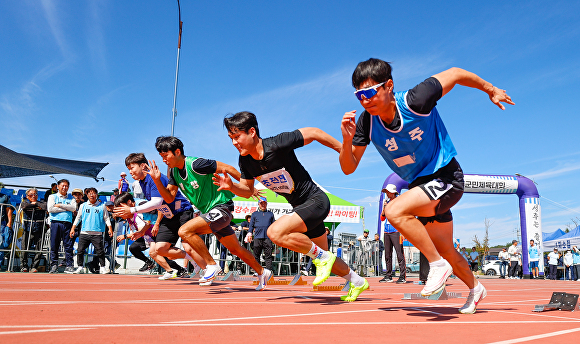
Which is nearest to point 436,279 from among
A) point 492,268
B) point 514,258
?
point 514,258

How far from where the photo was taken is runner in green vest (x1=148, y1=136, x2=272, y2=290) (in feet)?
20.6

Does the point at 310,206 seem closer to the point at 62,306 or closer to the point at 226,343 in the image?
the point at 62,306

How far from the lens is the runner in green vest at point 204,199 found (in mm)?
6266

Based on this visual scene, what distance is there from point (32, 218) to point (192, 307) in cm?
975

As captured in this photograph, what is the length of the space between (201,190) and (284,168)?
2.33 m

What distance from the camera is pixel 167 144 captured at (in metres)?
6.39

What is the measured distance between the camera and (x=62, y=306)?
3463mm

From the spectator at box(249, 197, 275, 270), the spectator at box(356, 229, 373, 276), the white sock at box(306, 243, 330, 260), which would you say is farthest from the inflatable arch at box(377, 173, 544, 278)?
the white sock at box(306, 243, 330, 260)

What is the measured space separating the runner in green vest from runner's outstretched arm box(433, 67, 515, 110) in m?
3.55

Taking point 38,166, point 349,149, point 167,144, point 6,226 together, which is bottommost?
point 6,226

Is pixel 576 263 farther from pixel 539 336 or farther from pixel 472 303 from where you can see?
pixel 539 336

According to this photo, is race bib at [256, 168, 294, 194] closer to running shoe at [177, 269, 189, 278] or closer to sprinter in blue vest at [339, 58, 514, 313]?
sprinter in blue vest at [339, 58, 514, 313]

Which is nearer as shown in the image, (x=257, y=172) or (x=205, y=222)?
(x=257, y=172)

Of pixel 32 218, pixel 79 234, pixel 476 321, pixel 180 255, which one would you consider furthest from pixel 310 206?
pixel 32 218
